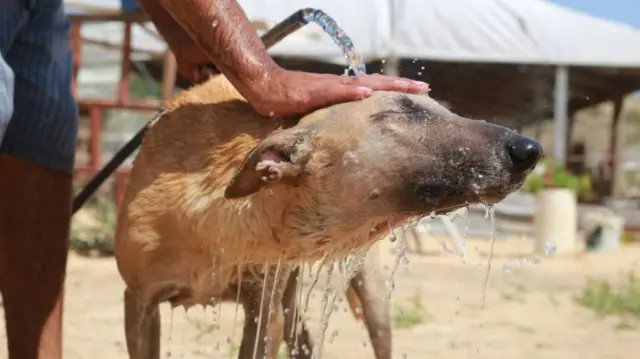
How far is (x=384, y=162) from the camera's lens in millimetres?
2533

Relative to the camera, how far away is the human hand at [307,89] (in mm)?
2555

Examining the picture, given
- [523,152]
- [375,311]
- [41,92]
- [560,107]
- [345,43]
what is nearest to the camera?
[523,152]

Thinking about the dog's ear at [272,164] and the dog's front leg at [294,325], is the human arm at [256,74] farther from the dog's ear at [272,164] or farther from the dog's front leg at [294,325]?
the dog's front leg at [294,325]

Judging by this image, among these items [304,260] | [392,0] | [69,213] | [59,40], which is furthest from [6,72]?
[392,0]

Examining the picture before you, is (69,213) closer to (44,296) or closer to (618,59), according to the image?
(44,296)

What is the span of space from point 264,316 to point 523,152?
1400 millimetres

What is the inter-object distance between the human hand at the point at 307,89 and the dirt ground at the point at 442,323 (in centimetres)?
118

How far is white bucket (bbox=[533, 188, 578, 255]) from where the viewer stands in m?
10.9

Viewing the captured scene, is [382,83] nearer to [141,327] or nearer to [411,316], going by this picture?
[141,327]

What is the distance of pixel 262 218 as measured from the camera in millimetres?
2748

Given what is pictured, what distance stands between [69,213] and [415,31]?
473 inches

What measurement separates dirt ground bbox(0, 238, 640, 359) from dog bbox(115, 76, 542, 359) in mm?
420

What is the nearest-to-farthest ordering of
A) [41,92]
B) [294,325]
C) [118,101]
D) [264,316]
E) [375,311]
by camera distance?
1. [41,92]
2. [264,316]
3. [294,325]
4. [375,311]
5. [118,101]

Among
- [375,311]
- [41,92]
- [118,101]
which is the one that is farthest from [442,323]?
[118,101]
